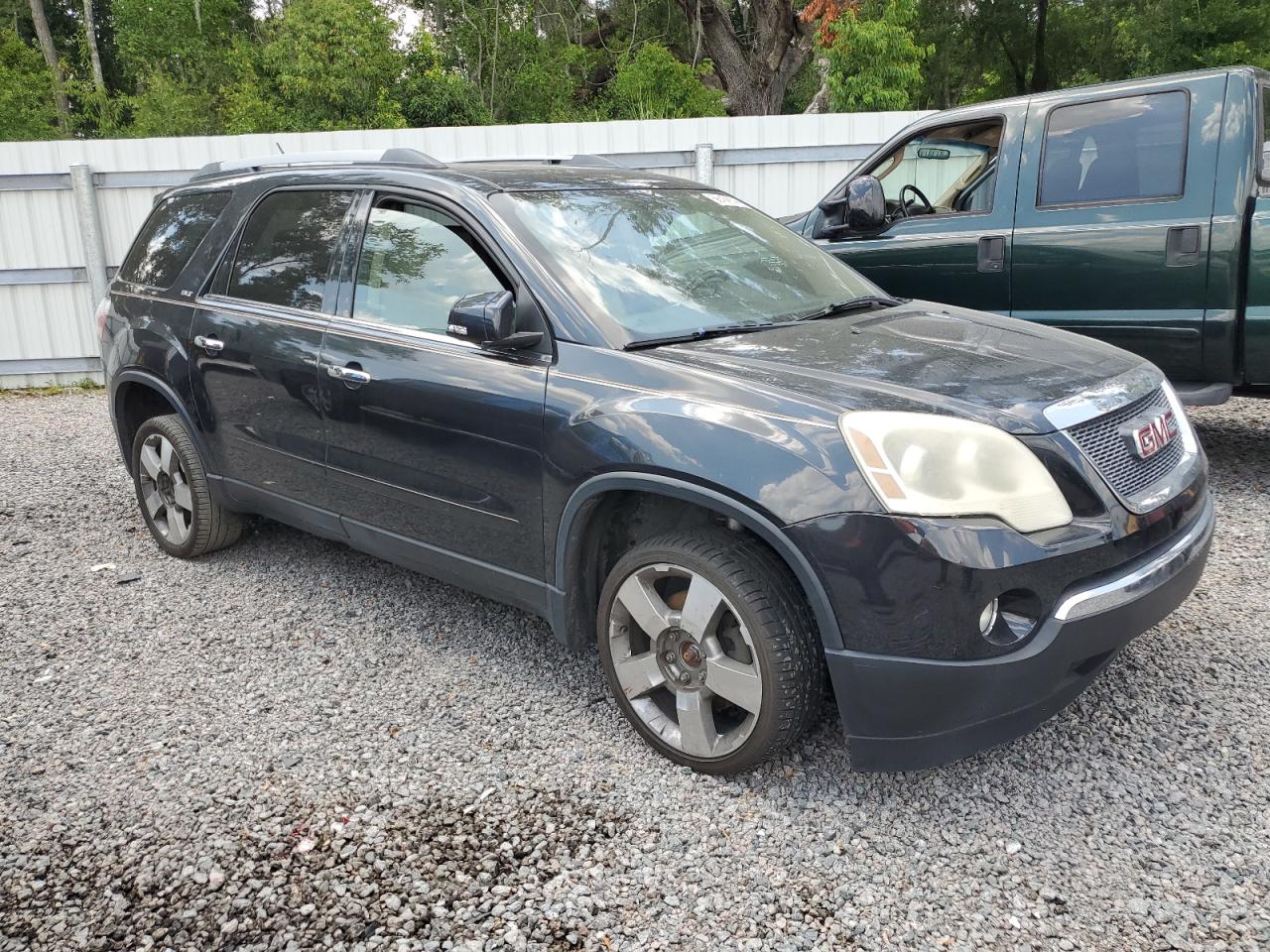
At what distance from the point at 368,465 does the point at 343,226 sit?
3.07 feet

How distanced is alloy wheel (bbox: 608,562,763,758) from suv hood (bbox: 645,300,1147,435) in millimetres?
619

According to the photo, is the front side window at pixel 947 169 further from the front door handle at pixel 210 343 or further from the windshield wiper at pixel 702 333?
the front door handle at pixel 210 343

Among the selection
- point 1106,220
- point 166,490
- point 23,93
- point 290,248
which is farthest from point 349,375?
point 23,93

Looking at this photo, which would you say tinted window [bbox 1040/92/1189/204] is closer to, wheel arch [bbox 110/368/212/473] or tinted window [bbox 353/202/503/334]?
tinted window [bbox 353/202/503/334]

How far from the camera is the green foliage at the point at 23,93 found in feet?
80.4

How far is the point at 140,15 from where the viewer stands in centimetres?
2962

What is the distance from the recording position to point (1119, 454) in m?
2.77

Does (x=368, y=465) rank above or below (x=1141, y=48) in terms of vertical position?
below

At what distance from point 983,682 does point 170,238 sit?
4149mm

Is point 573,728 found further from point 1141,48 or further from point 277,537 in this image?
point 1141,48

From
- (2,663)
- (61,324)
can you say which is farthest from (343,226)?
(61,324)

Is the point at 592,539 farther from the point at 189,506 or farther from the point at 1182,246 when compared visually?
the point at 1182,246

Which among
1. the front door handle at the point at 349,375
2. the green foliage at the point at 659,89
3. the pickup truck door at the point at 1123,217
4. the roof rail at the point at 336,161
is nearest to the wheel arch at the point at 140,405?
the roof rail at the point at 336,161

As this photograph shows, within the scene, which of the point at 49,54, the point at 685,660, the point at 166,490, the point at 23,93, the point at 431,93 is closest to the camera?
the point at 685,660
